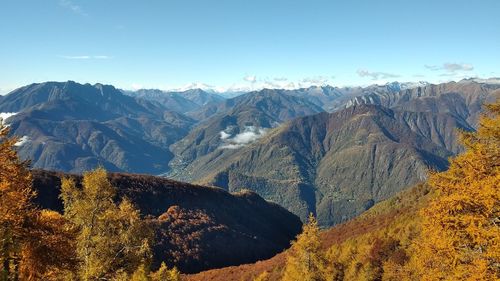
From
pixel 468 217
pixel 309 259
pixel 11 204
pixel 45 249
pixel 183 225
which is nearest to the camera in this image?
pixel 468 217

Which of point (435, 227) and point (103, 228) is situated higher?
point (435, 227)

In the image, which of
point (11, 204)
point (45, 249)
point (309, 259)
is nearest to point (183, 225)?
point (309, 259)

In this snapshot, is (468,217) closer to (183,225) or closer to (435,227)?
(435,227)

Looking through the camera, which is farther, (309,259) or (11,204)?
(309,259)

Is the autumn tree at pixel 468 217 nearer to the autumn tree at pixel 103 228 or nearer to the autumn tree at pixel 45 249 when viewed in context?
the autumn tree at pixel 45 249

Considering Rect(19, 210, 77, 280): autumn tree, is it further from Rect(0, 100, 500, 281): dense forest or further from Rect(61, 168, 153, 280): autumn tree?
Rect(61, 168, 153, 280): autumn tree

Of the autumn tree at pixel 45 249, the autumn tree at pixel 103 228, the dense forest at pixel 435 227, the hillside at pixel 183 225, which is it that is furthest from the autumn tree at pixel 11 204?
the hillside at pixel 183 225

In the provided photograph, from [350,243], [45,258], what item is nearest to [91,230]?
[45,258]

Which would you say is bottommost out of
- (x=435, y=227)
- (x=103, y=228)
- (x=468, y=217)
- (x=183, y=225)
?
(x=183, y=225)
